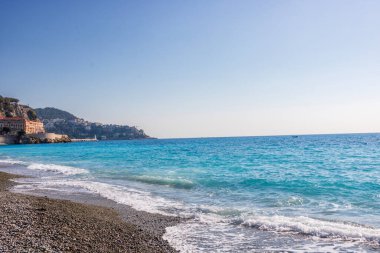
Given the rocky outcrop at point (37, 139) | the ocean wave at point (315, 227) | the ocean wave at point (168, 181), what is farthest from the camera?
the rocky outcrop at point (37, 139)

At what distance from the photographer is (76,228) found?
402 inches

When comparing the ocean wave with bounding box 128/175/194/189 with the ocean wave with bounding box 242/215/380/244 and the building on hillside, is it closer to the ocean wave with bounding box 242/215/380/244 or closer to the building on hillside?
the ocean wave with bounding box 242/215/380/244

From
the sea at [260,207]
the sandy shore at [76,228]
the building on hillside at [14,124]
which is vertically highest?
the building on hillside at [14,124]

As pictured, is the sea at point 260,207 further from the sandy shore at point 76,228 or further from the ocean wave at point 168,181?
the sandy shore at point 76,228

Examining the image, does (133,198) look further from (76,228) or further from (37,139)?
(37,139)

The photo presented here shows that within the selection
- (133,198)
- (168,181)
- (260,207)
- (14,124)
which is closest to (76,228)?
(133,198)

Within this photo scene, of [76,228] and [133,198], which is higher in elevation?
[76,228]

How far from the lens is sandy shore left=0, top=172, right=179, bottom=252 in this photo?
8438mm

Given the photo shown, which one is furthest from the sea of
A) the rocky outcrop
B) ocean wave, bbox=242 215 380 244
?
the rocky outcrop

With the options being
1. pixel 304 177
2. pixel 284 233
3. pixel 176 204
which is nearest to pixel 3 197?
pixel 176 204

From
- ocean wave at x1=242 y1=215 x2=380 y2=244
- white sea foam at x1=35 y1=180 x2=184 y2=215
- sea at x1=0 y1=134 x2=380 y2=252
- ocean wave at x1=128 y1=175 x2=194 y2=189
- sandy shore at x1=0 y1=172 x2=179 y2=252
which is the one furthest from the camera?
ocean wave at x1=128 y1=175 x2=194 y2=189

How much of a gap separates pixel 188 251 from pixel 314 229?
15.2ft

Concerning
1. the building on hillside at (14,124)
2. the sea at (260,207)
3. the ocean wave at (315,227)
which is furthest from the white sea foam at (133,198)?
the building on hillside at (14,124)

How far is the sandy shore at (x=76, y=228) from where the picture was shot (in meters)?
8.44
